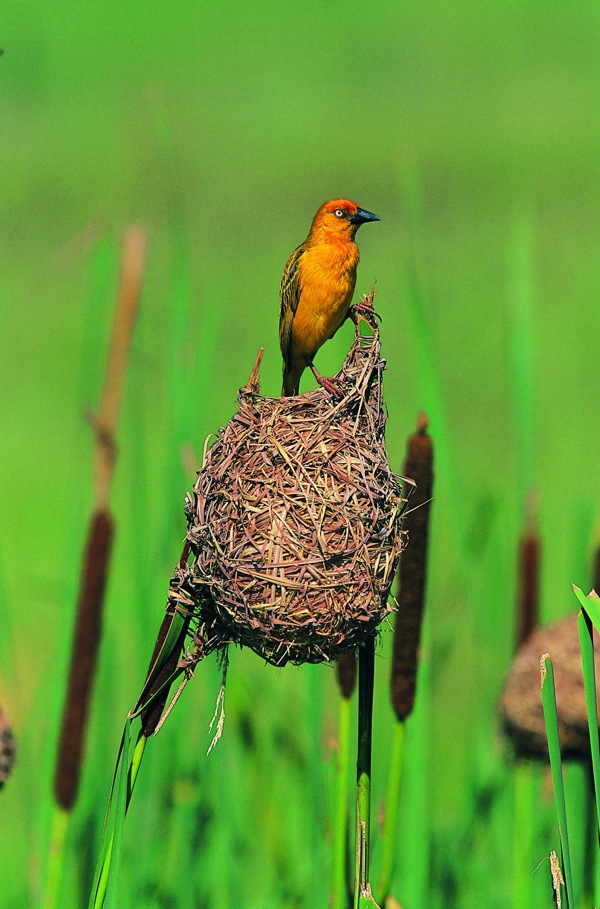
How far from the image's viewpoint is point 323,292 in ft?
12.0

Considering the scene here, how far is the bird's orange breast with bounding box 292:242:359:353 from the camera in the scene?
3639 mm

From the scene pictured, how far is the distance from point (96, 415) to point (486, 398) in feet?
25.3

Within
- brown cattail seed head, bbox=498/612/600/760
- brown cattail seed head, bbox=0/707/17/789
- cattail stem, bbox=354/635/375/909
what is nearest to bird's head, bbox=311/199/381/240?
brown cattail seed head, bbox=498/612/600/760

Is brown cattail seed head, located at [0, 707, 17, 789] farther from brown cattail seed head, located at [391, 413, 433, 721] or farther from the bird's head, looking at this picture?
the bird's head

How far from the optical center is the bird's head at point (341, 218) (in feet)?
12.6

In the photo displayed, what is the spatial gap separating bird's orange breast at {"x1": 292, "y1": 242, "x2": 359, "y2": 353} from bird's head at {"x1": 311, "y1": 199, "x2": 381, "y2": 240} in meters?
0.08

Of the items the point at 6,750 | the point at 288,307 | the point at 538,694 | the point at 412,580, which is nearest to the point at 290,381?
the point at 288,307

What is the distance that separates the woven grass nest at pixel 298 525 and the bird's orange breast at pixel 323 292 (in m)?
1.15

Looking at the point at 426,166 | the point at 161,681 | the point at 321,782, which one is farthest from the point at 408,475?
the point at 426,166

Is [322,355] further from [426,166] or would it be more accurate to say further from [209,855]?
[426,166]

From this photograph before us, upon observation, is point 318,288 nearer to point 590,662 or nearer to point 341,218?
point 341,218

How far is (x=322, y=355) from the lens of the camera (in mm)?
4199

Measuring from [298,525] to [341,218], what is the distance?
182 centimetres

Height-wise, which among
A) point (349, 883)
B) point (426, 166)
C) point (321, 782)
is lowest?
point (349, 883)
